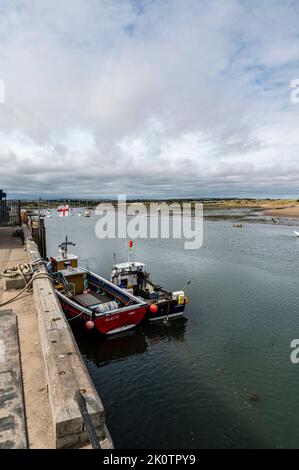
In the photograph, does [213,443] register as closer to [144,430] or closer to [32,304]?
[144,430]

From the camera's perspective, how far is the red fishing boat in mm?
17875

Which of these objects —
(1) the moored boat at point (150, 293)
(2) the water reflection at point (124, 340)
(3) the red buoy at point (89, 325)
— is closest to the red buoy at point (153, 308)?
(1) the moored boat at point (150, 293)

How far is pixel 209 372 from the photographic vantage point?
14852 millimetres

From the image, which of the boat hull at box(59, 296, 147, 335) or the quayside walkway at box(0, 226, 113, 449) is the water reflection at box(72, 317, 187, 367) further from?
the quayside walkway at box(0, 226, 113, 449)

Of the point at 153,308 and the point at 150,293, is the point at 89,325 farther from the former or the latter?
the point at 150,293

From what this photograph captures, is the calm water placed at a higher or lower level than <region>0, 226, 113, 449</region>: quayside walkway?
lower

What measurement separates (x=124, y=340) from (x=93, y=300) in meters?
3.68

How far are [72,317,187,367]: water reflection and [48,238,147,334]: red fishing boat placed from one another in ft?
2.12

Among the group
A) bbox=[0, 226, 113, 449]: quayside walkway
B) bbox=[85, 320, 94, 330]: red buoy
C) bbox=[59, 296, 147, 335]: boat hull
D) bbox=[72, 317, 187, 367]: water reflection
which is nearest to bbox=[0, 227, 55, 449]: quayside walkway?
bbox=[0, 226, 113, 449]: quayside walkway

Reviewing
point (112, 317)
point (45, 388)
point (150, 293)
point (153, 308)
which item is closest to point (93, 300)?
point (112, 317)

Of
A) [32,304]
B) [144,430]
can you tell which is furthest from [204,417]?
[32,304]

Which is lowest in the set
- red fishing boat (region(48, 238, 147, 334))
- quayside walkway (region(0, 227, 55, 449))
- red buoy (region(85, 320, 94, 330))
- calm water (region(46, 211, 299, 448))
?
calm water (region(46, 211, 299, 448))

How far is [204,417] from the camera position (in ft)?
39.0
